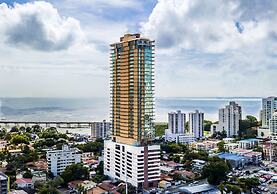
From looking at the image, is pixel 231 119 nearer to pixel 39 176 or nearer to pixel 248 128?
pixel 248 128

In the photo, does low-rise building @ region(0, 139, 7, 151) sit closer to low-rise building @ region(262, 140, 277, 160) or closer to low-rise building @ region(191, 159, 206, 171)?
low-rise building @ region(191, 159, 206, 171)

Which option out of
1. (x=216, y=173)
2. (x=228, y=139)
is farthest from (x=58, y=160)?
(x=228, y=139)

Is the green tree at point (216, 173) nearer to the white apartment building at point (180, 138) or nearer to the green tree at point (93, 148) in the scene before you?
the green tree at point (93, 148)

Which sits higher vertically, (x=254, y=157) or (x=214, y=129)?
(x=214, y=129)

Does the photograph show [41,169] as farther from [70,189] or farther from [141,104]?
[141,104]

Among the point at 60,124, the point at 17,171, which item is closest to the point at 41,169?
the point at 17,171
